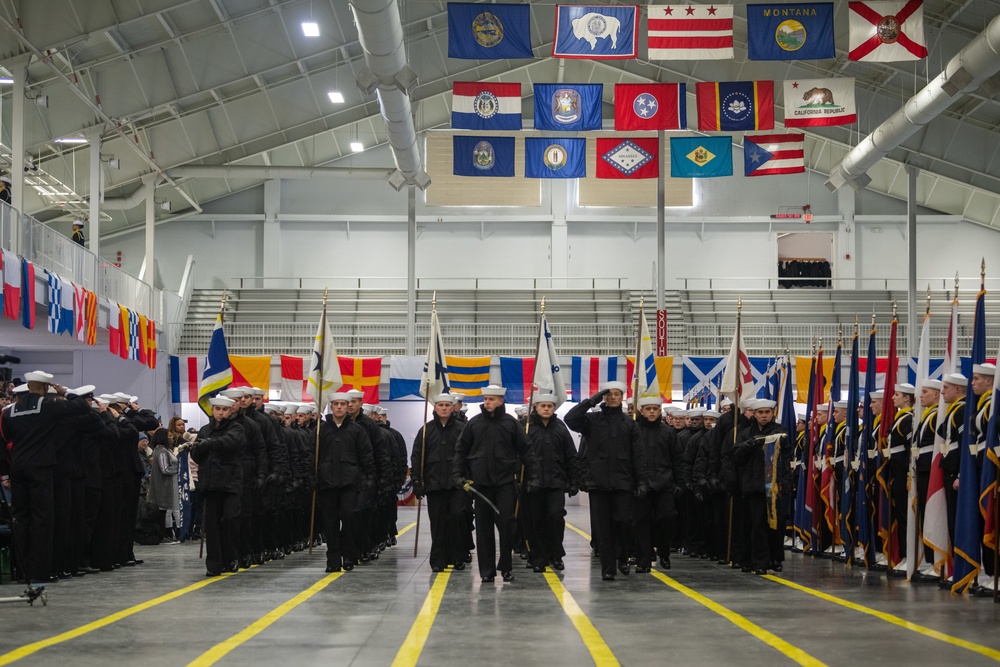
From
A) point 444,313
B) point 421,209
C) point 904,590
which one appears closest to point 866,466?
point 904,590

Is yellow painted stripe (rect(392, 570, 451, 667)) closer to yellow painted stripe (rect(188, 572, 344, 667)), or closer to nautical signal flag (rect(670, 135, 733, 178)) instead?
yellow painted stripe (rect(188, 572, 344, 667))

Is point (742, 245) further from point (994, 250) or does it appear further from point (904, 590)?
point (904, 590)

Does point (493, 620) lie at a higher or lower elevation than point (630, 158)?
lower

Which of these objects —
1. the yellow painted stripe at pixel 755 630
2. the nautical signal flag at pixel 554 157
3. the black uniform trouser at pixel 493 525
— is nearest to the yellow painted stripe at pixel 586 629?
the black uniform trouser at pixel 493 525

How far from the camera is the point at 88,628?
7.81m

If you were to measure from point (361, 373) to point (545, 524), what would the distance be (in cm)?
1624

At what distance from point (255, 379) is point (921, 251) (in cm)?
2074

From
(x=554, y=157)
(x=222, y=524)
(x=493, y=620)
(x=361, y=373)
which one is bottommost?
(x=493, y=620)

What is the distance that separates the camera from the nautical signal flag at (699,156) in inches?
997

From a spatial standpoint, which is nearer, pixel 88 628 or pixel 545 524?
pixel 88 628

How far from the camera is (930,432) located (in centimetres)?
1150

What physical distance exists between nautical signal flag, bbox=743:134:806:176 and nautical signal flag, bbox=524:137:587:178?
3.44 m

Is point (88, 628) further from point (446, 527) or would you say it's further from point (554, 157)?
point (554, 157)

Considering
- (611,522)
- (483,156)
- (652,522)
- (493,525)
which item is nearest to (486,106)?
(483,156)
